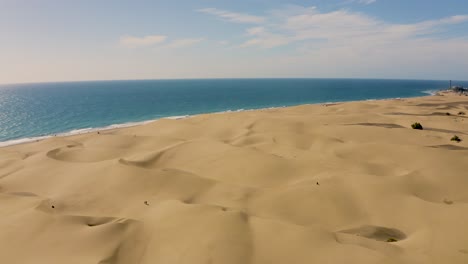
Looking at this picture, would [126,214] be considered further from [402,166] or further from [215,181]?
[402,166]

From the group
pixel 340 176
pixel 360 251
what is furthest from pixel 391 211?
pixel 360 251

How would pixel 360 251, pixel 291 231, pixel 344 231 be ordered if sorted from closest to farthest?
pixel 360 251 < pixel 291 231 < pixel 344 231

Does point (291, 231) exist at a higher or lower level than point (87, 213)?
higher

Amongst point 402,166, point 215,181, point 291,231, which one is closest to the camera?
point 291,231

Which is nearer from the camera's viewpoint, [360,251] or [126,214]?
[360,251]

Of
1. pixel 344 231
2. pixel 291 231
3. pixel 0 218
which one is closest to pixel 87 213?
pixel 0 218

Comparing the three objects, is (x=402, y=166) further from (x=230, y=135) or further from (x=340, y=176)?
(x=230, y=135)
